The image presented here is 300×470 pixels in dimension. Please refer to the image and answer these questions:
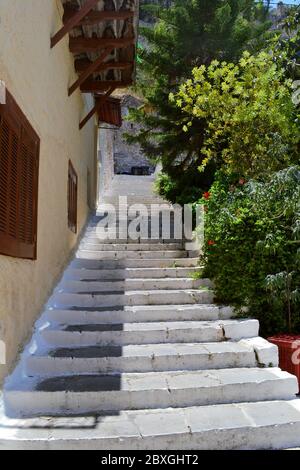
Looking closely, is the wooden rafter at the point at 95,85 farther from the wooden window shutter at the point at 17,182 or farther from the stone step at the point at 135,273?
the wooden window shutter at the point at 17,182

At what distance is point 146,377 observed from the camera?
A: 4.28 metres

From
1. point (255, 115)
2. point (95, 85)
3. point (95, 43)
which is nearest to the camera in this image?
point (95, 43)

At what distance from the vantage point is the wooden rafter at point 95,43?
21.8ft

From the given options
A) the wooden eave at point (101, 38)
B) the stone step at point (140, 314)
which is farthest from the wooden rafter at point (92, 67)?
the stone step at point (140, 314)

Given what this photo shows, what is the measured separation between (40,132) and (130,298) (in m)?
2.38

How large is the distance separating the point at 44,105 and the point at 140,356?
3.10m

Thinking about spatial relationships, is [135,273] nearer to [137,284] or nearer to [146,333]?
[137,284]

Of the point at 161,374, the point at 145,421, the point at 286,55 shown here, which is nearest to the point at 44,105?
the point at 161,374

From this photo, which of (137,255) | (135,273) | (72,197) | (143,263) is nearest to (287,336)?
(135,273)

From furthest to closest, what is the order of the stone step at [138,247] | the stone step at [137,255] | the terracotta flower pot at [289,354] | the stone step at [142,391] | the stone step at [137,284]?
1. the stone step at [138,247]
2. the stone step at [137,255]
3. the stone step at [137,284]
4. the terracotta flower pot at [289,354]
5. the stone step at [142,391]

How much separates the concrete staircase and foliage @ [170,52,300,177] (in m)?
2.33

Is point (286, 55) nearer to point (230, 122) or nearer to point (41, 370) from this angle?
point (230, 122)

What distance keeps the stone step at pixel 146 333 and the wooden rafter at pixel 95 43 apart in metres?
4.19

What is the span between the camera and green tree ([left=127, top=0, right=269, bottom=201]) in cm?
998
